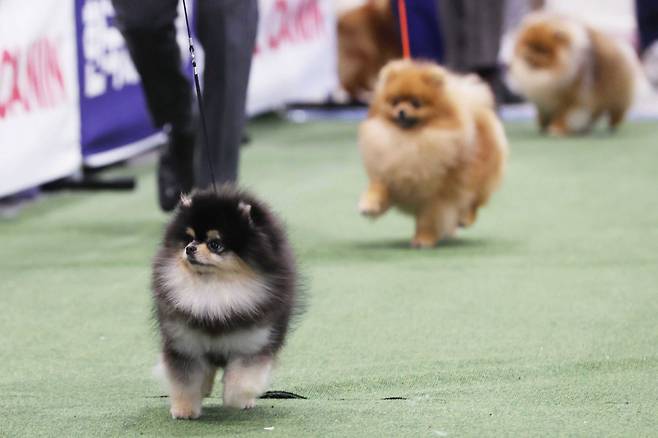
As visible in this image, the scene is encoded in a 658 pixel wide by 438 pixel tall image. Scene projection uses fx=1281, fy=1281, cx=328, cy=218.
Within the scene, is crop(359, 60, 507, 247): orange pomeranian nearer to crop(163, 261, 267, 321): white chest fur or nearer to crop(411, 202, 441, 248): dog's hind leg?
crop(411, 202, 441, 248): dog's hind leg

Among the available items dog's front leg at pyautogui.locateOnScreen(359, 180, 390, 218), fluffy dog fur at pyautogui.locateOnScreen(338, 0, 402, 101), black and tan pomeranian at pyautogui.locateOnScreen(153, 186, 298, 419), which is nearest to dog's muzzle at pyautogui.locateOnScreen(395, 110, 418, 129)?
dog's front leg at pyautogui.locateOnScreen(359, 180, 390, 218)

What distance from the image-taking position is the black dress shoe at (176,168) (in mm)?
4551

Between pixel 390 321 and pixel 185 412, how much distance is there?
1.02m

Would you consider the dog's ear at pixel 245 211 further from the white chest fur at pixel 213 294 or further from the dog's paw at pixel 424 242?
the dog's paw at pixel 424 242

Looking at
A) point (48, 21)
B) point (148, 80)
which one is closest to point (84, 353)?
point (148, 80)

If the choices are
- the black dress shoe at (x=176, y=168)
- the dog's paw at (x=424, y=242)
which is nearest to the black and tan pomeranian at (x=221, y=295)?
the dog's paw at (x=424, y=242)

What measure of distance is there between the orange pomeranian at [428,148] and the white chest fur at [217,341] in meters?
1.98

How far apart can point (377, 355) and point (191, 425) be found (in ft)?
2.28

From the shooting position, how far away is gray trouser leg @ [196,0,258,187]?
12.5 ft

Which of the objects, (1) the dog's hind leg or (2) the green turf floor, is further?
(1) the dog's hind leg

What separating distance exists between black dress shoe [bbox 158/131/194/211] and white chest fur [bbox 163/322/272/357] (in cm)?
222

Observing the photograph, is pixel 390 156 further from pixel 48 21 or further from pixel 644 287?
pixel 48 21

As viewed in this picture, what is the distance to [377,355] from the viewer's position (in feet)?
9.68

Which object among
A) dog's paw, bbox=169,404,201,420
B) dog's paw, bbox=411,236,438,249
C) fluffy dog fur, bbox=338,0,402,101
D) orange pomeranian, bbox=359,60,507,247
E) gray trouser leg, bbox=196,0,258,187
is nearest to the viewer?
dog's paw, bbox=169,404,201,420
